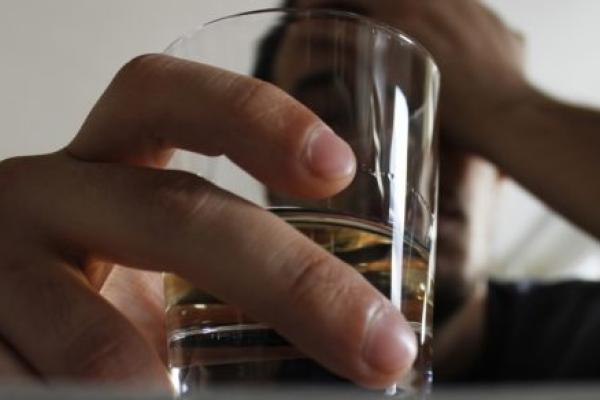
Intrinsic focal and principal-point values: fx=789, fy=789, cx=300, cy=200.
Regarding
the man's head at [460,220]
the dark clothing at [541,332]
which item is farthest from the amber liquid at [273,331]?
the dark clothing at [541,332]

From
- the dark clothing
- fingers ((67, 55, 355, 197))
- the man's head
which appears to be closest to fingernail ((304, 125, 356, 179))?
fingers ((67, 55, 355, 197))

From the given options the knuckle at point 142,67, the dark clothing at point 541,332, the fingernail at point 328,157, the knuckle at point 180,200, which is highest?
the knuckle at point 142,67

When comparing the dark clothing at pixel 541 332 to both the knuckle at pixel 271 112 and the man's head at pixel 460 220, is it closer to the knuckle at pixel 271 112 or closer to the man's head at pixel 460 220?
the man's head at pixel 460 220

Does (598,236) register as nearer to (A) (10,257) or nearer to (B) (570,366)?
(B) (570,366)

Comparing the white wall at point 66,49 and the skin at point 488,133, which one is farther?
the skin at point 488,133

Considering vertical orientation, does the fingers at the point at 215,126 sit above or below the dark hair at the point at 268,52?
below

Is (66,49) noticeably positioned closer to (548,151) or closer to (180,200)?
(180,200)

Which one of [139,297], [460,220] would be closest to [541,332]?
[460,220]
